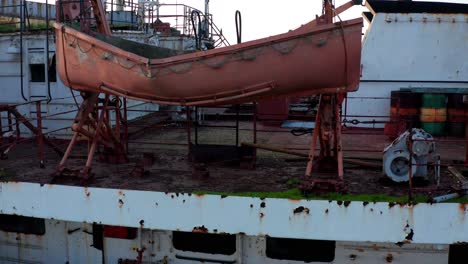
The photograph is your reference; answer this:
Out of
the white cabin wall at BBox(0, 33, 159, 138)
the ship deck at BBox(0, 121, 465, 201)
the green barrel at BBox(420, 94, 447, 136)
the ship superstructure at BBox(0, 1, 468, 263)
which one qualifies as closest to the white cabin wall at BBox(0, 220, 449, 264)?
the ship superstructure at BBox(0, 1, 468, 263)

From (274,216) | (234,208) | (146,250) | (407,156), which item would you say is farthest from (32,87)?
(407,156)

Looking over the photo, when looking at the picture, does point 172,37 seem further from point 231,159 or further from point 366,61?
point 231,159

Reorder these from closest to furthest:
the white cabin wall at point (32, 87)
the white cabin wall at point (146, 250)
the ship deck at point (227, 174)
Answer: the white cabin wall at point (146, 250) → the ship deck at point (227, 174) → the white cabin wall at point (32, 87)

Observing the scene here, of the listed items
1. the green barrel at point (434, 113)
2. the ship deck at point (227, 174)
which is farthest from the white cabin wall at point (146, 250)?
the green barrel at point (434, 113)

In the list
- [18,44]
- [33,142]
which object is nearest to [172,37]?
[18,44]

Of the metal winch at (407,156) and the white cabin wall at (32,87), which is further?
the white cabin wall at (32,87)

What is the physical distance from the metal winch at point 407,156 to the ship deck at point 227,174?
0.15 meters

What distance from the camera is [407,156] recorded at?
587cm

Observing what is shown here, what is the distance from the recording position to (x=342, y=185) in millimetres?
5547

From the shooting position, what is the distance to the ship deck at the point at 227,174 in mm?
5842

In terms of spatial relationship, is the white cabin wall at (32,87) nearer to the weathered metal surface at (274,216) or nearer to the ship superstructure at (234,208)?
the ship superstructure at (234,208)

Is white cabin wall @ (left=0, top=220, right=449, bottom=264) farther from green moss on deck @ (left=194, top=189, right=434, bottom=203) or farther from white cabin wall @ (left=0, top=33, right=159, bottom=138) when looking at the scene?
white cabin wall @ (left=0, top=33, right=159, bottom=138)

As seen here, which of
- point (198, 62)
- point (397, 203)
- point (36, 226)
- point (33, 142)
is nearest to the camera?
point (397, 203)

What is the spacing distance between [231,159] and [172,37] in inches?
234
